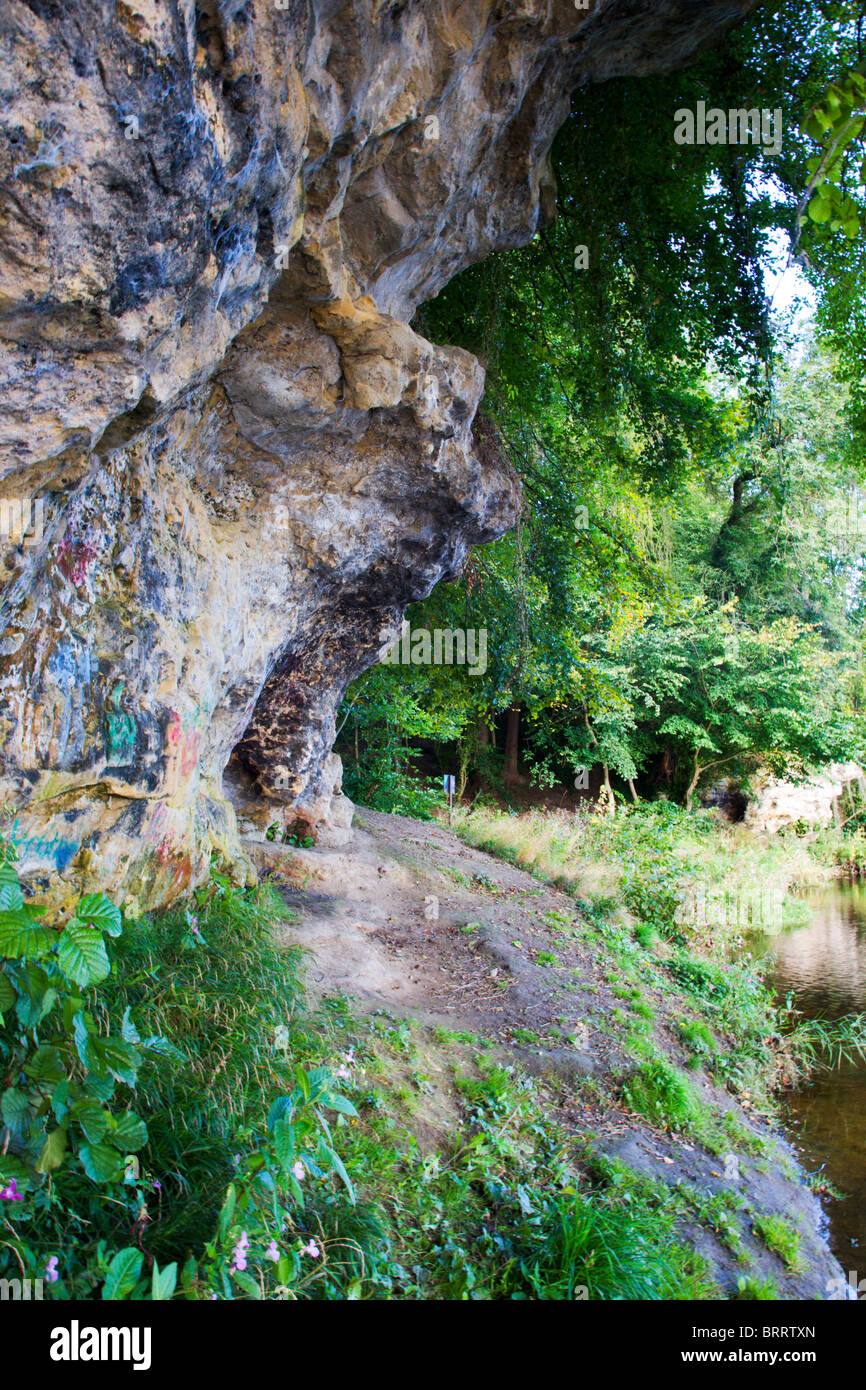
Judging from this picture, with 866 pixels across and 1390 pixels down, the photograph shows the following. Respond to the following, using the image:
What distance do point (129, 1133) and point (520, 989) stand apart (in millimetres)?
4512

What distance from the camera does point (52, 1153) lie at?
204cm

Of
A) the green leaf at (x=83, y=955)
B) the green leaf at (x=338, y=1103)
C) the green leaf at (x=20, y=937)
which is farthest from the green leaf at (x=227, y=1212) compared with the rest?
the green leaf at (x=20, y=937)

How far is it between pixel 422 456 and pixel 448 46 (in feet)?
8.05

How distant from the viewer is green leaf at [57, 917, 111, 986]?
2.07 meters

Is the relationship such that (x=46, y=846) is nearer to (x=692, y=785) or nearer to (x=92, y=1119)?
(x=92, y=1119)

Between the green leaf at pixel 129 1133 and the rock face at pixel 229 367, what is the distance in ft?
4.93

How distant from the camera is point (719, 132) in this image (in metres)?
6.51

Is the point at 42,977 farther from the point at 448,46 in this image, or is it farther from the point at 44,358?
the point at 448,46

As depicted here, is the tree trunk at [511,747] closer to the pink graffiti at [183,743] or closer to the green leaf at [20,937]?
the pink graffiti at [183,743]

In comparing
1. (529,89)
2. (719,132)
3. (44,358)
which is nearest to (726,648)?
(719,132)

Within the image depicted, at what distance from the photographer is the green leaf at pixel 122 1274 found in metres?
1.96

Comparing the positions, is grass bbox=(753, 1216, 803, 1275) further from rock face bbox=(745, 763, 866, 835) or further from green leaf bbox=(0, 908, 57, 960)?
rock face bbox=(745, 763, 866, 835)

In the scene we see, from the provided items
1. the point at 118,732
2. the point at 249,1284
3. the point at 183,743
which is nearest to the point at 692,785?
the point at 183,743
